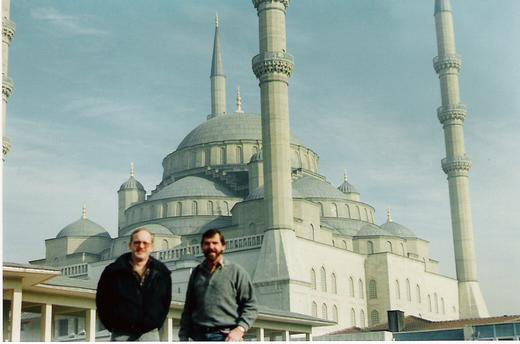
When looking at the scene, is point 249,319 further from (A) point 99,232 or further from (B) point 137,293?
(A) point 99,232

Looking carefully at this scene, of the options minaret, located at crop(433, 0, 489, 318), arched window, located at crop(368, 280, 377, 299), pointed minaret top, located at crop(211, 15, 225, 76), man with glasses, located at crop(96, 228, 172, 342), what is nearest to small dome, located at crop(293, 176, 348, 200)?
arched window, located at crop(368, 280, 377, 299)

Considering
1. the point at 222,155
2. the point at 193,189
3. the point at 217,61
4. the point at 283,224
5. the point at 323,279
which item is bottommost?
the point at 323,279

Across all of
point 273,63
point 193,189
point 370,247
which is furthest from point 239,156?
point 273,63

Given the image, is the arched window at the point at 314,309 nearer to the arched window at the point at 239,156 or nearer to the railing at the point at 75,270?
the railing at the point at 75,270

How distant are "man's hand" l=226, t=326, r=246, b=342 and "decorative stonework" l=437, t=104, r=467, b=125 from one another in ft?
133

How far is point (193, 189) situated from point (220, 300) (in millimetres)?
37719

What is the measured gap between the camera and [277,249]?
32.6 metres

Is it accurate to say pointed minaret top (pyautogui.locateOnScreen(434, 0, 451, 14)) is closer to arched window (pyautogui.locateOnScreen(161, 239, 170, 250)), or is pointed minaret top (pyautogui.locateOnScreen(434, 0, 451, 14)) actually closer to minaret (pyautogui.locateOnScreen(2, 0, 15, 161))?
arched window (pyautogui.locateOnScreen(161, 239, 170, 250))

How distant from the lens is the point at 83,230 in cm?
4381

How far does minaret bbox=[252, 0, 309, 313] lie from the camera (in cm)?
3222

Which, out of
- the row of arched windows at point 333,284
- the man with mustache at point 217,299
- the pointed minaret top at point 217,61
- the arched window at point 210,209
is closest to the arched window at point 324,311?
the row of arched windows at point 333,284

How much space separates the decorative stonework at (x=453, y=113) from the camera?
145 feet

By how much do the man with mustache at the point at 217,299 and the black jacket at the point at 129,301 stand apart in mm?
252

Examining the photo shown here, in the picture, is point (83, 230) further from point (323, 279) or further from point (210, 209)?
point (323, 279)
